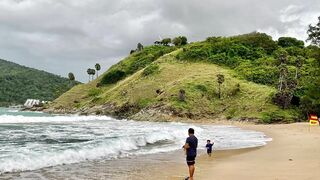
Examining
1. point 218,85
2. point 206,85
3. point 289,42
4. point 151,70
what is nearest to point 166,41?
point 289,42

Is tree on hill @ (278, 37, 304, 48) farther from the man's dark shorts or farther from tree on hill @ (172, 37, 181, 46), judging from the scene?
the man's dark shorts

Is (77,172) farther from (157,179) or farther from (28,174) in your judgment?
(157,179)

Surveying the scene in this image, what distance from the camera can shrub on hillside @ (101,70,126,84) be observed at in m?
132

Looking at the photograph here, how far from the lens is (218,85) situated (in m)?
87.4

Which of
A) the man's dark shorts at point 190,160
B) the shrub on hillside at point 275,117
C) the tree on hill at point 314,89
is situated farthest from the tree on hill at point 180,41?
the man's dark shorts at point 190,160

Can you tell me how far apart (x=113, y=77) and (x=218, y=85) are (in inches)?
2082

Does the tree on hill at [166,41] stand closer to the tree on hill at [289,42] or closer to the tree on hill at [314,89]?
the tree on hill at [289,42]

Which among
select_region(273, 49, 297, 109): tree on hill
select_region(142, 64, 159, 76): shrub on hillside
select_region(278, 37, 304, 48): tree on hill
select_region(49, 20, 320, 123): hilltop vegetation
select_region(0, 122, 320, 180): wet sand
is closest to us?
select_region(0, 122, 320, 180): wet sand

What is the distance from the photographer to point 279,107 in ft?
237

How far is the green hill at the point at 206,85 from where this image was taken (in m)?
77.0

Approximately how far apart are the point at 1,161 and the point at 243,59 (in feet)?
310

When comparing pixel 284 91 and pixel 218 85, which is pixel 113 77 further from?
pixel 284 91

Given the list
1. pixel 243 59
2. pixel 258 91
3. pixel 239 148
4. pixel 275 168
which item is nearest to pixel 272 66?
pixel 243 59

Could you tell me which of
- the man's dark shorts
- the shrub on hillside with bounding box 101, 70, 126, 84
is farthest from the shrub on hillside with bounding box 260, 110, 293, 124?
the shrub on hillside with bounding box 101, 70, 126, 84
